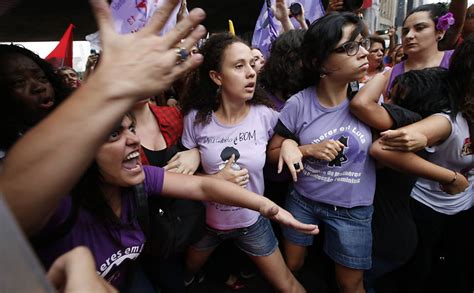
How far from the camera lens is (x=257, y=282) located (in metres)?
A: 2.59

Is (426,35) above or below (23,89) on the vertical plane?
below

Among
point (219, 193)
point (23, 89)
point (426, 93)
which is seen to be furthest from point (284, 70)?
point (23, 89)

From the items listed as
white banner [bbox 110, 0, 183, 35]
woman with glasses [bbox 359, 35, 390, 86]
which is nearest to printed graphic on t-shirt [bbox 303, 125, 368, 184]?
white banner [bbox 110, 0, 183, 35]

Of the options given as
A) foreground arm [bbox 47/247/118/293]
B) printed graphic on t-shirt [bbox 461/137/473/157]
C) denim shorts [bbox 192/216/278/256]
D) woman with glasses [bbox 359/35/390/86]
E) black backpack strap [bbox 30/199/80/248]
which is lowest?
denim shorts [bbox 192/216/278/256]

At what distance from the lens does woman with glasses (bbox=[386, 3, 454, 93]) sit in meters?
2.58

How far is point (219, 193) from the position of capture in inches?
59.7

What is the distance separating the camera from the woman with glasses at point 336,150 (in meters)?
1.71

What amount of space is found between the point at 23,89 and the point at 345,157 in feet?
5.66

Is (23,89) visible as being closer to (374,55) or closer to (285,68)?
(285,68)

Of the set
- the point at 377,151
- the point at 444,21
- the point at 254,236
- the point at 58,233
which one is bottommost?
the point at 254,236

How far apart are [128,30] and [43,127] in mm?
1889

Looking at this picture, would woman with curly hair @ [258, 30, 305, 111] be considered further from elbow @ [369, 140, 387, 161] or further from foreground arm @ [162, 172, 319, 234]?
foreground arm @ [162, 172, 319, 234]

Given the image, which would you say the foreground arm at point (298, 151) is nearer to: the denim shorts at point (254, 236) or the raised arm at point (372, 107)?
the raised arm at point (372, 107)

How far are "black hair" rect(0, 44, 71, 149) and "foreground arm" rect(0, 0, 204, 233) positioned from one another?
36.5 inches
